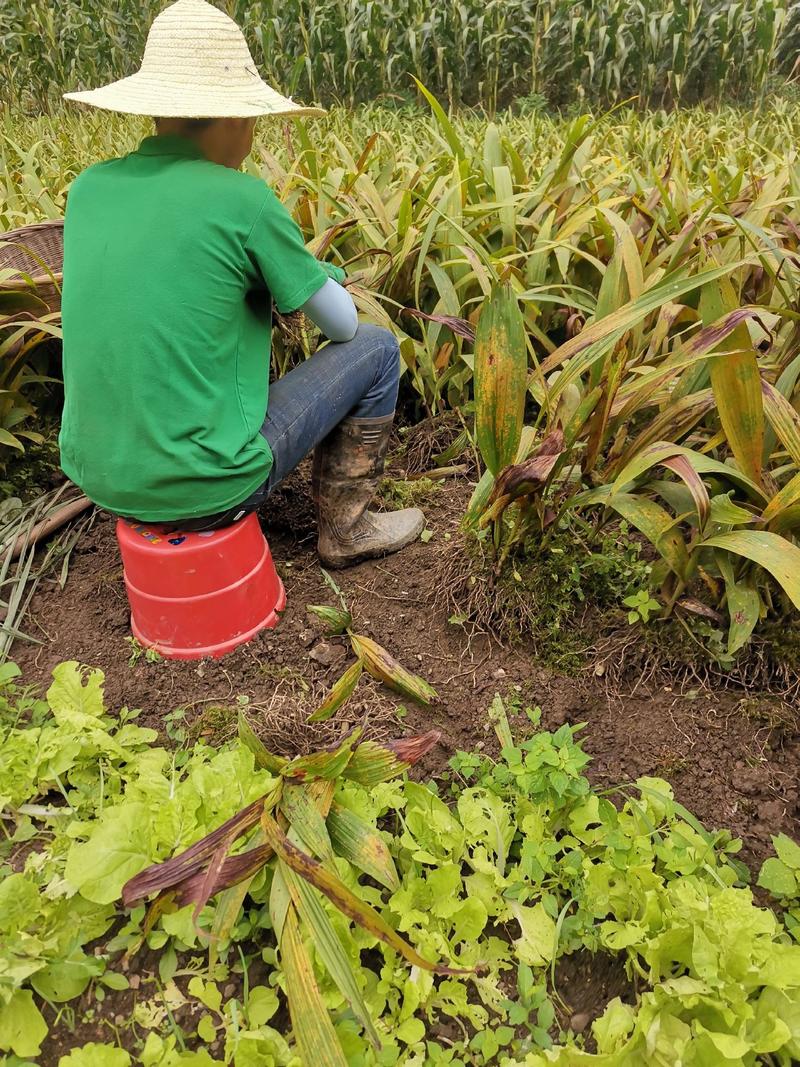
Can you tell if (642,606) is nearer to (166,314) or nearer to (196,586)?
(196,586)

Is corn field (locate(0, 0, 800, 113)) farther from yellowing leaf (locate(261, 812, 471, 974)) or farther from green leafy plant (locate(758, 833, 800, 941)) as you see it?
yellowing leaf (locate(261, 812, 471, 974))

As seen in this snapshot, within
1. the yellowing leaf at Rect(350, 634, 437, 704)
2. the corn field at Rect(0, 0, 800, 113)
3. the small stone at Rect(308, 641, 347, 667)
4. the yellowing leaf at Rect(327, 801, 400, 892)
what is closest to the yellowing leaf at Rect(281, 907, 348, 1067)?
the yellowing leaf at Rect(327, 801, 400, 892)

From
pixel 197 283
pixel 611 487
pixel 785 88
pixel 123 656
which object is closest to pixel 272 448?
pixel 197 283

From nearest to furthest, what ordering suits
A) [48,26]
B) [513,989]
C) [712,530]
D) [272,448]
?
1. [513,989]
2. [712,530]
3. [272,448]
4. [48,26]

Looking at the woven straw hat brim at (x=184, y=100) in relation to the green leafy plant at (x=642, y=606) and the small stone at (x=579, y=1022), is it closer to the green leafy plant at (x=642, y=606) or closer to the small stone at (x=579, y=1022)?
the green leafy plant at (x=642, y=606)

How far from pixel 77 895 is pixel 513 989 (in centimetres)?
65

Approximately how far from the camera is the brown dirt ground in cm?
133

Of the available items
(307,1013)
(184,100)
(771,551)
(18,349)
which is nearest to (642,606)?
(771,551)

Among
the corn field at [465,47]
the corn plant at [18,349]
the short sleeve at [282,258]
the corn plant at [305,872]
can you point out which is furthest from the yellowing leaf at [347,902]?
the corn field at [465,47]

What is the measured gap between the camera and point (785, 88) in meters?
6.78

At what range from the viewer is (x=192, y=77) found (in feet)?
4.25

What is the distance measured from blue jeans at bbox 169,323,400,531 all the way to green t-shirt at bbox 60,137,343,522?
10 cm

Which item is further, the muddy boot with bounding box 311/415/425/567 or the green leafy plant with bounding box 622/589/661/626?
the muddy boot with bounding box 311/415/425/567

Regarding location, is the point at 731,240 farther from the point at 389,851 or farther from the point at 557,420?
the point at 389,851
